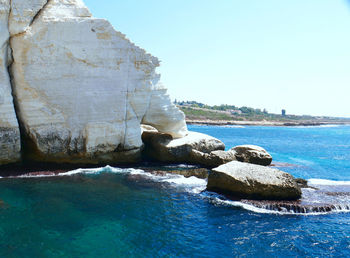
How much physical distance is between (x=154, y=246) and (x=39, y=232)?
3.91m

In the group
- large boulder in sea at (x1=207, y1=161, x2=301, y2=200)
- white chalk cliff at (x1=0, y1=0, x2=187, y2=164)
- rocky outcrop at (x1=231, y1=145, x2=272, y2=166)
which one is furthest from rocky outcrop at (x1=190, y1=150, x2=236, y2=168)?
large boulder in sea at (x1=207, y1=161, x2=301, y2=200)

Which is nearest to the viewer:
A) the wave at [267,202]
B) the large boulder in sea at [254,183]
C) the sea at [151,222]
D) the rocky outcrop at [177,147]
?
the sea at [151,222]

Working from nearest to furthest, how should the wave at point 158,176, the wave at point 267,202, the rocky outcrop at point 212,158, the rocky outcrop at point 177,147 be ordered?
the wave at point 267,202 → the wave at point 158,176 → the rocky outcrop at point 212,158 → the rocky outcrop at point 177,147

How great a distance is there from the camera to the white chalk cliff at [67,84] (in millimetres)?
17688

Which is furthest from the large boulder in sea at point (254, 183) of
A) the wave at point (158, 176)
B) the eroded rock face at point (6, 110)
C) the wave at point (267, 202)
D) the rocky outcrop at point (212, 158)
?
the eroded rock face at point (6, 110)

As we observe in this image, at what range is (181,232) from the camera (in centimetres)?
1109

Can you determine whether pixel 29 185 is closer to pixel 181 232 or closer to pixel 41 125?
pixel 41 125

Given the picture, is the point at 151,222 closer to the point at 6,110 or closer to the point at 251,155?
the point at 6,110

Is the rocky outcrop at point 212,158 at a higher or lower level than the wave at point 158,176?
higher

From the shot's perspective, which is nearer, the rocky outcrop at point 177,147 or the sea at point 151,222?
the sea at point 151,222

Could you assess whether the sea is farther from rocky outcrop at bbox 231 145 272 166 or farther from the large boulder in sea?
rocky outcrop at bbox 231 145 272 166

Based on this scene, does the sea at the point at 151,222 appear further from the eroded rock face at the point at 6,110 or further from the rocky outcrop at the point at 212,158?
the rocky outcrop at the point at 212,158

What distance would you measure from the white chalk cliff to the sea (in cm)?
286

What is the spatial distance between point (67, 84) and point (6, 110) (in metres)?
3.64
